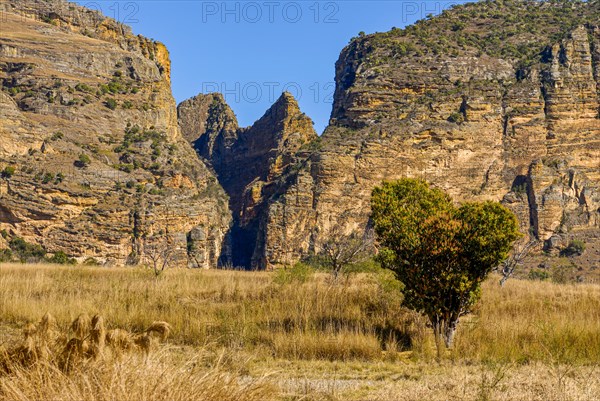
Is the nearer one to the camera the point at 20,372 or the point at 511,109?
the point at 20,372

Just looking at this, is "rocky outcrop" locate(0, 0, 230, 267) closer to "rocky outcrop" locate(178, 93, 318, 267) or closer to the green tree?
"rocky outcrop" locate(178, 93, 318, 267)

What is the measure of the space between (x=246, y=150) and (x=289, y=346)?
367 feet

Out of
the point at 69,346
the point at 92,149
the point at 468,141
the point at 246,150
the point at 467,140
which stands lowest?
the point at 69,346

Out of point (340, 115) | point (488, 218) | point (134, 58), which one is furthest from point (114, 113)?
point (488, 218)

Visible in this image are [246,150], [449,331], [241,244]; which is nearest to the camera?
[449,331]

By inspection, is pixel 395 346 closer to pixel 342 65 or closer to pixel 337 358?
pixel 337 358

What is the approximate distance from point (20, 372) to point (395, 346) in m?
5.85

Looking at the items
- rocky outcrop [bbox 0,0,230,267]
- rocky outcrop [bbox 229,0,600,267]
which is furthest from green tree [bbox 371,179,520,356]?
rocky outcrop [bbox 229,0,600,267]

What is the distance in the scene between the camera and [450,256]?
32.4 feet

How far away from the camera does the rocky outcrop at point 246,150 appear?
297 feet

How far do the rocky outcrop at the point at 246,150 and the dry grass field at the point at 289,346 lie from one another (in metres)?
63.6

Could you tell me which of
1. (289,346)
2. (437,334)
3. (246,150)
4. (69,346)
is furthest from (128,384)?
(246,150)

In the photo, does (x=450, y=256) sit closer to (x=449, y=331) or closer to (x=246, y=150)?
(x=449, y=331)

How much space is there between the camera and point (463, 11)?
319 ft
